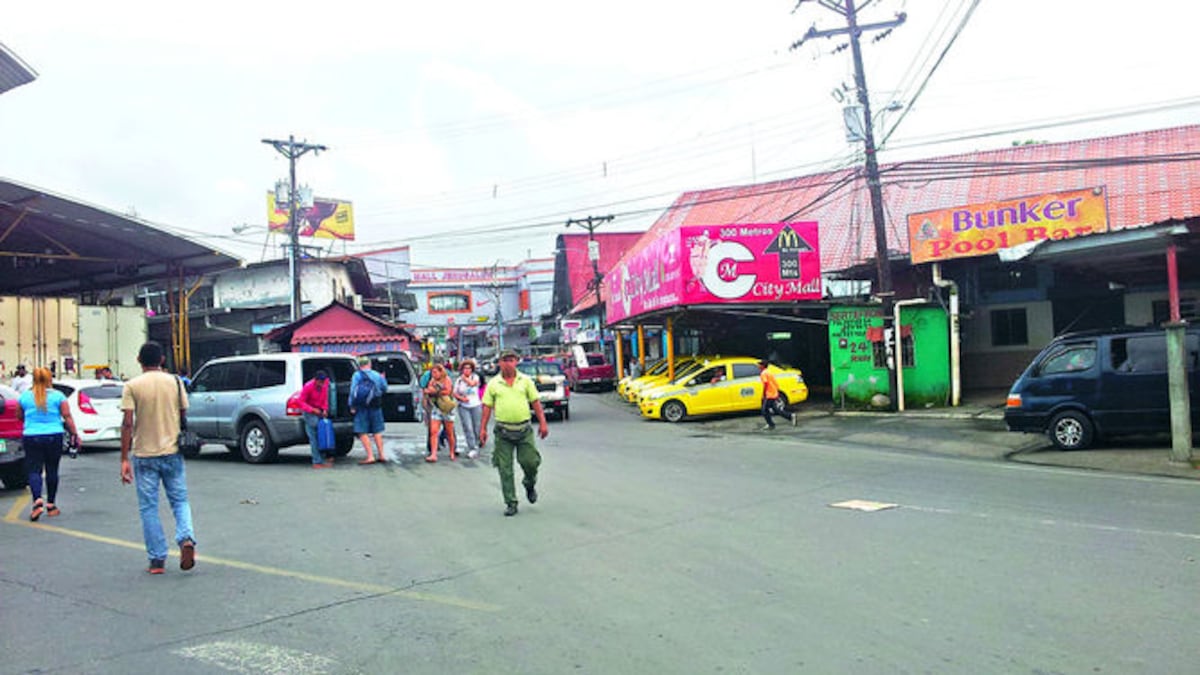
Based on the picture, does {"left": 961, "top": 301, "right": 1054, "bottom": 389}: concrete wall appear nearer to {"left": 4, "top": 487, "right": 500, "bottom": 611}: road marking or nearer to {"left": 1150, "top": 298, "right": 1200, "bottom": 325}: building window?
{"left": 1150, "top": 298, "right": 1200, "bottom": 325}: building window

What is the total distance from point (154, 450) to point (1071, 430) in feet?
41.0

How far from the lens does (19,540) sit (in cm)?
772

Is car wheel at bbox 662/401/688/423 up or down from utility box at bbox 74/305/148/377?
down

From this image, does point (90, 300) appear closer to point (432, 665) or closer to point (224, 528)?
point (224, 528)

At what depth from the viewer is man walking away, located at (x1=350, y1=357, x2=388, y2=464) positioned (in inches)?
497

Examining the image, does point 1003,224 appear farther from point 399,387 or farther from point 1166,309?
point 399,387

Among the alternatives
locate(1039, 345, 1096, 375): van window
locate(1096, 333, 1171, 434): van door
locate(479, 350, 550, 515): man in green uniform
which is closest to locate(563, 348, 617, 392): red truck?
locate(1039, 345, 1096, 375): van window

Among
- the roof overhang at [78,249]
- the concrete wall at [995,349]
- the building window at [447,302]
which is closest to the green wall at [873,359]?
the concrete wall at [995,349]

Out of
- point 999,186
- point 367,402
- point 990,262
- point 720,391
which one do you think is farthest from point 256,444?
point 999,186

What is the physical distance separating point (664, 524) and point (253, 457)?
8173mm

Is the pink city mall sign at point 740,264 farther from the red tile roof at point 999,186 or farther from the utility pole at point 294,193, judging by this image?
the utility pole at point 294,193

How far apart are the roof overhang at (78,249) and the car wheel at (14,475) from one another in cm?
1186

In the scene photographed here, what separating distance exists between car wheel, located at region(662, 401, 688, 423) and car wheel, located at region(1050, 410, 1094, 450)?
9625mm

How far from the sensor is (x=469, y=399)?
46.8 feet
